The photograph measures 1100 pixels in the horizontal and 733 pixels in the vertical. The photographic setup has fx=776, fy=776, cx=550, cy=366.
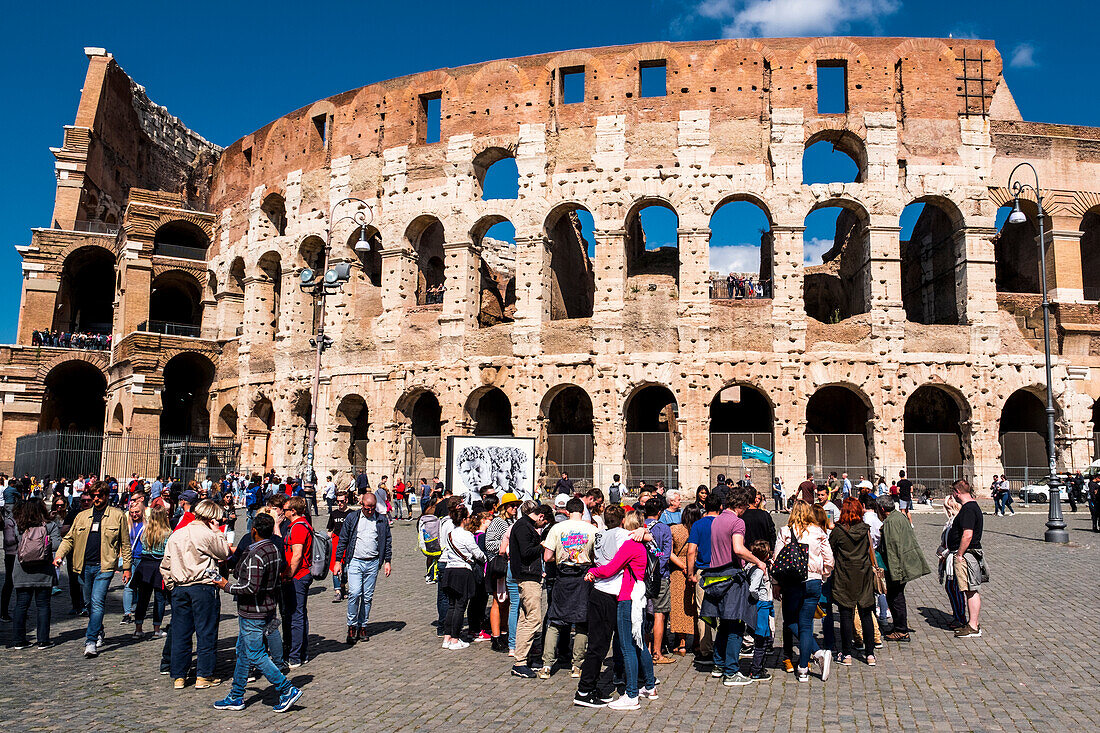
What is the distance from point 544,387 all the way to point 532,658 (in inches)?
698

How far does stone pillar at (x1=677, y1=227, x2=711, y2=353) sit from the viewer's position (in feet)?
79.2

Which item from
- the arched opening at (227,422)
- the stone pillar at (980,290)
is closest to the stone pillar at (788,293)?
the stone pillar at (980,290)

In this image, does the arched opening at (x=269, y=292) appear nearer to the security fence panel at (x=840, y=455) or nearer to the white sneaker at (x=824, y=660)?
the security fence panel at (x=840, y=455)

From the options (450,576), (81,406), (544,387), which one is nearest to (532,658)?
(450,576)

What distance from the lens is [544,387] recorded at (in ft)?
82.6

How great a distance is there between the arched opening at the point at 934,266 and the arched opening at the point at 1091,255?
4931 millimetres

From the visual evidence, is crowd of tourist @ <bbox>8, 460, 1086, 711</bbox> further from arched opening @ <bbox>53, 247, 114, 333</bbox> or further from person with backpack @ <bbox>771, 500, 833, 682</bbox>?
arched opening @ <bbox>53, 247, 114, 333</bbox>

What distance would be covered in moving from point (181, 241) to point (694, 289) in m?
27.3

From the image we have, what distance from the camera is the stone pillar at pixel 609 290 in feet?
80.6

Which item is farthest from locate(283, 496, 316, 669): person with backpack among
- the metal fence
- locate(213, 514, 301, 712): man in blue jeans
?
the metal fence

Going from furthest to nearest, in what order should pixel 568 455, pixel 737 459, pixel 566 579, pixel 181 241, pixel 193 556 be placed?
pixel 181 241
pixel 568 455
pixel 737 459
pixel 566 579
pixel 193 556

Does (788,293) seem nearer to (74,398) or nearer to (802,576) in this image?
(802,576)

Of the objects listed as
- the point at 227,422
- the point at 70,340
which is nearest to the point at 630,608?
the point at 227,422

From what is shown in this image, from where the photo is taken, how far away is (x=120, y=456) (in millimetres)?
30422
